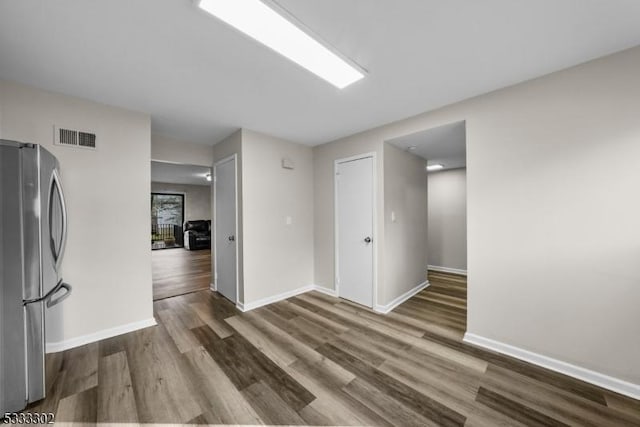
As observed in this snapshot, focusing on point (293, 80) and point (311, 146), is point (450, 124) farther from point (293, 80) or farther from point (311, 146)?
point (311, 146)

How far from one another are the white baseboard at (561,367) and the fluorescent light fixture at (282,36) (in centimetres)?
276

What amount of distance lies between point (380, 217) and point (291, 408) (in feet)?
7.37

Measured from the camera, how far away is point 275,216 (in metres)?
3.47

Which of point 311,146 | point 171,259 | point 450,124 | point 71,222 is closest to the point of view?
point 71,222

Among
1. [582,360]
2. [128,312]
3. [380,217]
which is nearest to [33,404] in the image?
[128,312]

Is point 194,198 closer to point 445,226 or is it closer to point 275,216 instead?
point 275,216

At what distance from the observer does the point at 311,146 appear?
400cm

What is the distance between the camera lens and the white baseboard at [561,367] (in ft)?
5.37

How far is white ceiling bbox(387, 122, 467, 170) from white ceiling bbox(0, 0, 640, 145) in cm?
39

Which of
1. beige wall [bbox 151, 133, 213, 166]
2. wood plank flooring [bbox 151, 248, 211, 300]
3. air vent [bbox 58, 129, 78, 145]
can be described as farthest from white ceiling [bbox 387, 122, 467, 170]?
wood plank flooring [bbox 151, 248, 211, 300]

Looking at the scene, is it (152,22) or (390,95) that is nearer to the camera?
(152,22)

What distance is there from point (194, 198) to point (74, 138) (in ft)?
25.2

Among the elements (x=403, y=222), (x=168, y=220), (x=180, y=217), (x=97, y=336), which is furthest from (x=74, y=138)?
(x=168, y=220)

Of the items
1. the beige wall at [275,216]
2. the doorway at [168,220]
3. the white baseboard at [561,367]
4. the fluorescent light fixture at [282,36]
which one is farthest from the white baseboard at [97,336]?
the doorway at [168,220]
